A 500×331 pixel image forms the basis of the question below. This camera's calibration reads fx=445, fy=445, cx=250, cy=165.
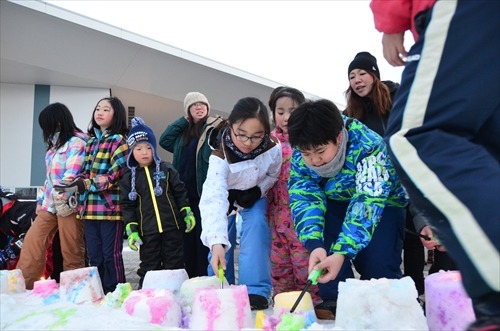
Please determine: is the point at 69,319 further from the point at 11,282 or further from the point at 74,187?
the point at 74,187

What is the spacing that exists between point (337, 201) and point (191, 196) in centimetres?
184

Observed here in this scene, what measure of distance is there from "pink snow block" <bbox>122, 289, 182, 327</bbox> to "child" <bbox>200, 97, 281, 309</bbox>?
16.5 inches

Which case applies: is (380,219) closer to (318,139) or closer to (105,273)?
(318,139)

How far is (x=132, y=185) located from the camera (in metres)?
3.42

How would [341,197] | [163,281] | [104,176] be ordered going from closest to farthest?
[341,197], [163,281], [104,176]

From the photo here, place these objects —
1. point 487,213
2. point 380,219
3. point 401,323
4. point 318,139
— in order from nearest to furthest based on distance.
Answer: point 487,213 → point 401,323 → point 318,139 → point 380,219

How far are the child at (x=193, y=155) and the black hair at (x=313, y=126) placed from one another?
72.6 inches

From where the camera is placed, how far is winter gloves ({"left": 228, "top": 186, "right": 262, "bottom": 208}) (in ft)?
9.12

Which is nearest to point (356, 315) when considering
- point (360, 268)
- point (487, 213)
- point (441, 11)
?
point (360, 268)

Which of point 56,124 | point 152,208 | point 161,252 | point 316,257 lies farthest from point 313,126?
point 56,124

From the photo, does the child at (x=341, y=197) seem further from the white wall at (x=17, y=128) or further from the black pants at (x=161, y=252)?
the white wall at (x=17, y=128)

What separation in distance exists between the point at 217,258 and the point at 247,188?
0.66 metres

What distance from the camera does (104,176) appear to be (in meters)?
3.65

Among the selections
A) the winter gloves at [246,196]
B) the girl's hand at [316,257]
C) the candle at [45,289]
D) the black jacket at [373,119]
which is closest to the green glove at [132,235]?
the candle at [45,289]
